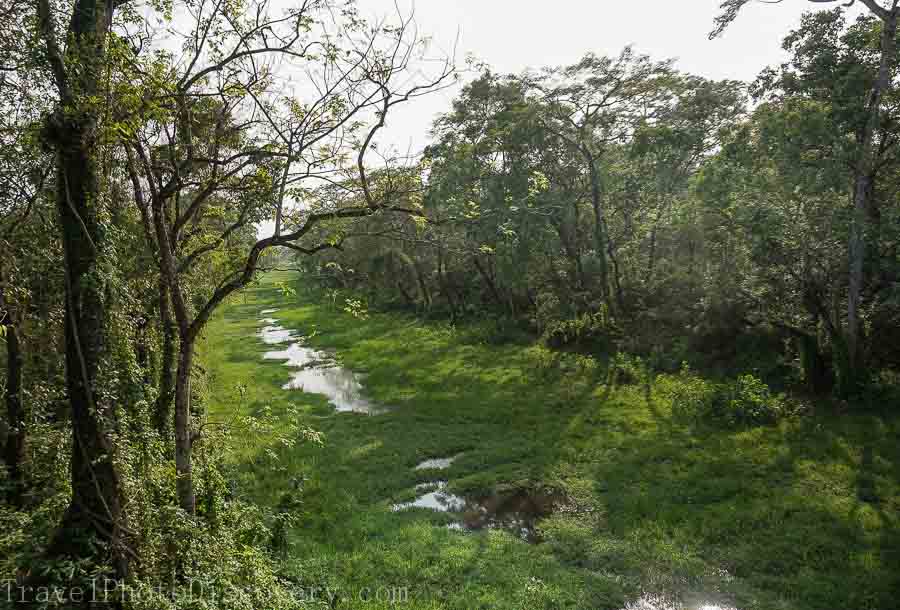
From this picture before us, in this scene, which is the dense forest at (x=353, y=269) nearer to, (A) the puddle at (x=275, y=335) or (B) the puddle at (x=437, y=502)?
(B) the puddle at (x=437, y=502)

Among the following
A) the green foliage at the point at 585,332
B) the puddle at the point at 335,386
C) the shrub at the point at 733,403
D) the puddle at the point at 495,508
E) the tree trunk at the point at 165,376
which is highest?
the tree trunk at the point at 165,376

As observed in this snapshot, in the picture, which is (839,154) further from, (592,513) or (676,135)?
(592,513)

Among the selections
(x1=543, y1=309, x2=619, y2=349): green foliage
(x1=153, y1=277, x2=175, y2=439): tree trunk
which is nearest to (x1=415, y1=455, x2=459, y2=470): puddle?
(x1=153, y1=277, x2=175, y2=439): tree trunk

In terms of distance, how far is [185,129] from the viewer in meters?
8.47

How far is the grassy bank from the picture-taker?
8117 millimetres

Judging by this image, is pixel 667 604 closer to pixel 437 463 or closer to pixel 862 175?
pixel 437 463

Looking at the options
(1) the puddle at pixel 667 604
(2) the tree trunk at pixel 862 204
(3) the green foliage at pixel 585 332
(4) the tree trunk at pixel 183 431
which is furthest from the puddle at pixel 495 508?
(3) the green foliage at pixel 585 332

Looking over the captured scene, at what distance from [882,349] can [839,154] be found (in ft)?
19.6

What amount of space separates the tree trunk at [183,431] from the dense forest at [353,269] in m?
0.04

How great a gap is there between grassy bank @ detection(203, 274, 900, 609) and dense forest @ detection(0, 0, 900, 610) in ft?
0.62

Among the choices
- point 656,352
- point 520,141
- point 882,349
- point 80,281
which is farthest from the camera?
point 520,141

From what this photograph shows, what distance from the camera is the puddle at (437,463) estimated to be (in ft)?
43.4

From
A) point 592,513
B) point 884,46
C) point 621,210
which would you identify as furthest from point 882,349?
point 621,210

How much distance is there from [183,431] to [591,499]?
819cm
